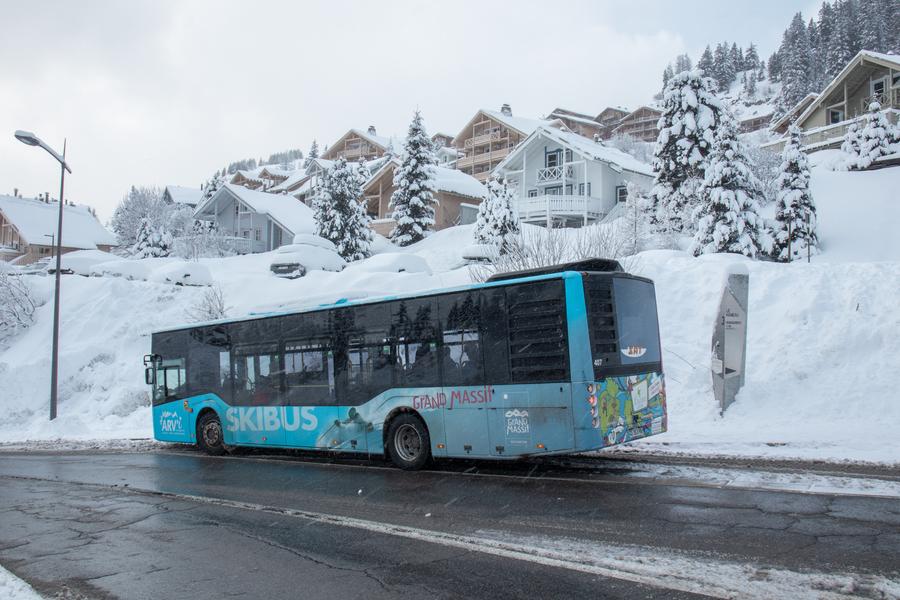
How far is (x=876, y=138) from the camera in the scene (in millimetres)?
37250

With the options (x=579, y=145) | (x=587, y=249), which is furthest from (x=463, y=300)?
(x=579, y=145)

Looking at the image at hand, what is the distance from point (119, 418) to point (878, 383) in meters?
22.8

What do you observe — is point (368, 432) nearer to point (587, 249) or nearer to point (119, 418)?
point (587, 249)

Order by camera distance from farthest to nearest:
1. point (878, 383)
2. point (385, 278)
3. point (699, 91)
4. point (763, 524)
Result: point (699, 91)
point (385, 278)
point (878, 383)
point (763, 524)

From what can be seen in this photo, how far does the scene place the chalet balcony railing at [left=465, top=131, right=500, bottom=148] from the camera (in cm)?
7206

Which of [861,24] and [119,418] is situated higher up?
[861,24]

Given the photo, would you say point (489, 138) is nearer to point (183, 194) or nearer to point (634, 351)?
point (183, 194)

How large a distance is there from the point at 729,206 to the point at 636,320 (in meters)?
21.1

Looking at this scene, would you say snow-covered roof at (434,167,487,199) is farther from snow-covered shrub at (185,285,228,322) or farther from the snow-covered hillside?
snow-covered shrub at (185,285,228,322)

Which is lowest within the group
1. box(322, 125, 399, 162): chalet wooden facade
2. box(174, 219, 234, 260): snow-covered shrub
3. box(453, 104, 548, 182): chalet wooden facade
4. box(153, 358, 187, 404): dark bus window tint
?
box(153, 358, 187, 404): dark bus window tint

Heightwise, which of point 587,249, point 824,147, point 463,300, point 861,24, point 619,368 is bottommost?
point 619,368

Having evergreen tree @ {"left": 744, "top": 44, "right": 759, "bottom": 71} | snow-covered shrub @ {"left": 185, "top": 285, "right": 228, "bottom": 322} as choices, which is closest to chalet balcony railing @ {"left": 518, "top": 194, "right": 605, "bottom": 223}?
snow-covered shrub @ {"left": 185, "top": 285, "right": 228, "bottom": 322}

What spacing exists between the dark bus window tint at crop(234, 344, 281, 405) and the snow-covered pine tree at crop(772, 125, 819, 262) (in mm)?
24214

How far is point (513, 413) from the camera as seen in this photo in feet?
32.8
